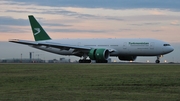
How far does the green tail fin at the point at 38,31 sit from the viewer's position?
66500mm

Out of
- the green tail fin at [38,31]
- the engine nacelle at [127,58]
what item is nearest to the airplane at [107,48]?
the engine nacelle at [127,58]

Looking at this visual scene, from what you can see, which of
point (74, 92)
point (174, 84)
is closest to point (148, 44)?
point (174, 84)

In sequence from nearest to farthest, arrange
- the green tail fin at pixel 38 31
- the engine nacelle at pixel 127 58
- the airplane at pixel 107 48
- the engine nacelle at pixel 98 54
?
the engine nacelle at pixel 98 54
the airplane at pixel 107 48
the engine nacelle at pixel 127 58
the green tail fin at pixel 38 31

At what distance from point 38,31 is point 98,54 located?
48.4ft

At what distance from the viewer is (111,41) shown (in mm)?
59438

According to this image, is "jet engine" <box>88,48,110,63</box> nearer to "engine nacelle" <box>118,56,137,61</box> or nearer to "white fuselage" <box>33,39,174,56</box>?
"white fuselage" <box>33,39,174,56</box>

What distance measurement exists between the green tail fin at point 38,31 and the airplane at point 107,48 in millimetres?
2141

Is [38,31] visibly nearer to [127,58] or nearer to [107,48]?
[107,48]

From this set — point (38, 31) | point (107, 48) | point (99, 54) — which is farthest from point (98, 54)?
point (38, 31)

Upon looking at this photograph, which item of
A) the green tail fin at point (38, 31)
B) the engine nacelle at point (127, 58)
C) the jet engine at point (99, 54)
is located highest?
the green tail fin at point (38, 31)

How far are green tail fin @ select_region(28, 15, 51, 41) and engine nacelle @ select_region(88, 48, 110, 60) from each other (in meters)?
12.4

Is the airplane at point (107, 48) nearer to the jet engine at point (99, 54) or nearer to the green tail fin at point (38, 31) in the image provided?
the jet engine at point (99, 54)

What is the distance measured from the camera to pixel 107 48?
5878 cm

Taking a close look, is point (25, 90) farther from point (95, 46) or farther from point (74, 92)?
point (95, 46)
